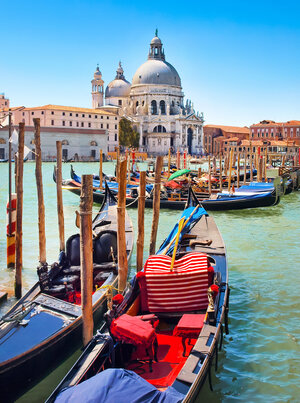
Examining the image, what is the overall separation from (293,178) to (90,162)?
85.0 feet

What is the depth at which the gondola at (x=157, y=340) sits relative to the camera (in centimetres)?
215

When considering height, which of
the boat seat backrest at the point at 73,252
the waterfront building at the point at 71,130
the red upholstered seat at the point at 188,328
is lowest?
the red upholstered seat at the point at 188,328

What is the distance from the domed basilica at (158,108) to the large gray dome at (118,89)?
0.12 m

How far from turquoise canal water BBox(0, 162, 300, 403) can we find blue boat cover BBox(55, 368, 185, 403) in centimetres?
95

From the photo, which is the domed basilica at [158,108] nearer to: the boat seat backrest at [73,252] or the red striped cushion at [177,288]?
the boat seat backrest at [73,252]

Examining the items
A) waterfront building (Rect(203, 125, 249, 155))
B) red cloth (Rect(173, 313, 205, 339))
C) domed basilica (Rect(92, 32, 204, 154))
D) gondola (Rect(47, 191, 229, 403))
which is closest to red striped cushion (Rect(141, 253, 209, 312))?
gondola (Rect(47, 191, 229, 403))

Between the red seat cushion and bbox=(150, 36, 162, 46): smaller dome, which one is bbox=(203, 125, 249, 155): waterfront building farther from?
the red seat cushion

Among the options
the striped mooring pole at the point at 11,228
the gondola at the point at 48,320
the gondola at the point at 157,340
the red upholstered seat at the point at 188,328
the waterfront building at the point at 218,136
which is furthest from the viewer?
the waterfront building at the point at 218,136

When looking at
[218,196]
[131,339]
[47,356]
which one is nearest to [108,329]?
[131,339]

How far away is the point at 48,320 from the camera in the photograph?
3.25 meters

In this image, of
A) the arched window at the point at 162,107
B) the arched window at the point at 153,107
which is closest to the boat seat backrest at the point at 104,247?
the arched window at the point at 153,107

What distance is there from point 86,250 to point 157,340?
2.73 ft

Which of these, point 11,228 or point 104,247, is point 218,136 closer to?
point 11,228

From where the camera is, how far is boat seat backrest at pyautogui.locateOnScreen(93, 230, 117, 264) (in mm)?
4727
